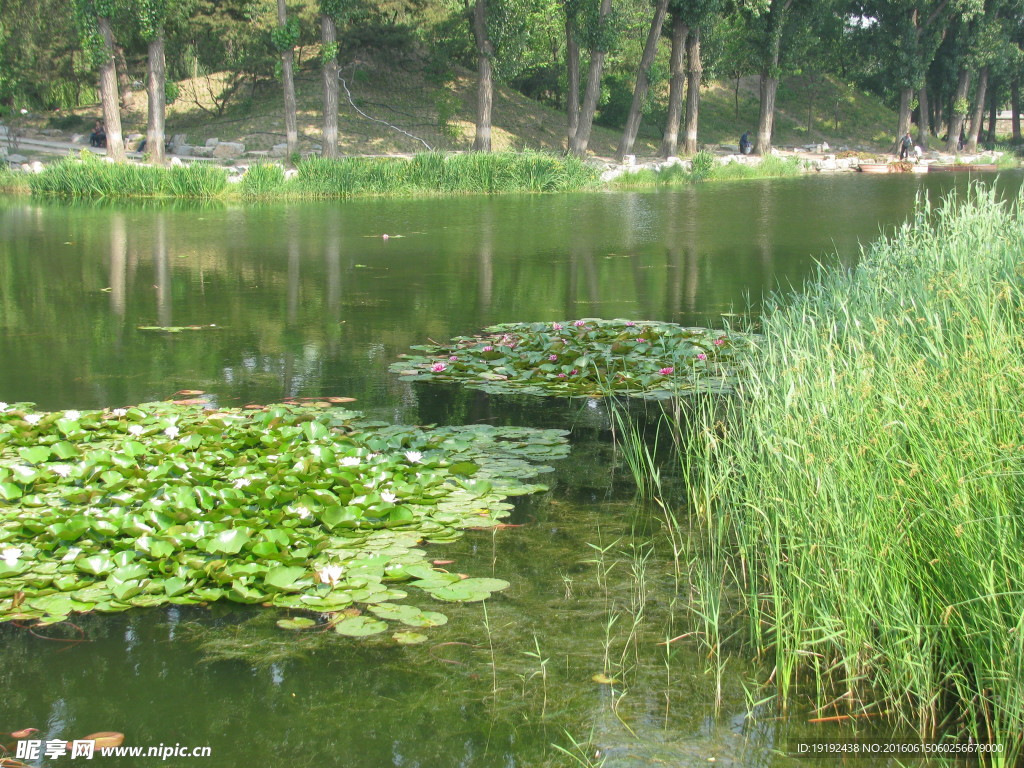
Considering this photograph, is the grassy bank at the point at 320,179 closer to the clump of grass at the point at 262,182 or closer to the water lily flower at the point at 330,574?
the clump of grass at the point at 262,182

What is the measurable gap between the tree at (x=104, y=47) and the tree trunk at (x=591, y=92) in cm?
1242

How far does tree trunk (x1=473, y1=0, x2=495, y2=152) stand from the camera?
27016 millimetres

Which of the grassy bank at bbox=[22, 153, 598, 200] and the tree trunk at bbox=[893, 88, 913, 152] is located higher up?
the tree trunk at bbox=[893, 88, 913, 152]

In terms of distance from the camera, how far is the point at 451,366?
6996mm

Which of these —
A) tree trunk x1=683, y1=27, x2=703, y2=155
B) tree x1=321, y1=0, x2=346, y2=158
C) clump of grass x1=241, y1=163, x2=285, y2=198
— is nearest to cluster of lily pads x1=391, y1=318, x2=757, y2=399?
clump of grass x1=241, y1=163, x2=285, y2=198

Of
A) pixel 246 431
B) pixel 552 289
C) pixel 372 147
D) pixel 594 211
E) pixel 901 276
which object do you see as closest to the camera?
pixel 246 431

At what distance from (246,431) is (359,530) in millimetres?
1276

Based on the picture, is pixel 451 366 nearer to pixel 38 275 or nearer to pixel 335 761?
pixel 335 761

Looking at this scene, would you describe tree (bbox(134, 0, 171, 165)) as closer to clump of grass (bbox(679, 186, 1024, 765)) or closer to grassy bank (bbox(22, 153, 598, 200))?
grassy bank (bbox(22, 153, 598, 200))

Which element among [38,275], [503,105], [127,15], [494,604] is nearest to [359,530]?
[494,604]

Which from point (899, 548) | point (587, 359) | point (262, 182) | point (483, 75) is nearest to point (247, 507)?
point (899, 548)

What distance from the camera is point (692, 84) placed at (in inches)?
1272

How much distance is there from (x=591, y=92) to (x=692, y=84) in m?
5.77

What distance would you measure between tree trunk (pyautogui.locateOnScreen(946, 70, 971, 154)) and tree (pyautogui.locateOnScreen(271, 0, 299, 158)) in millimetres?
30079
